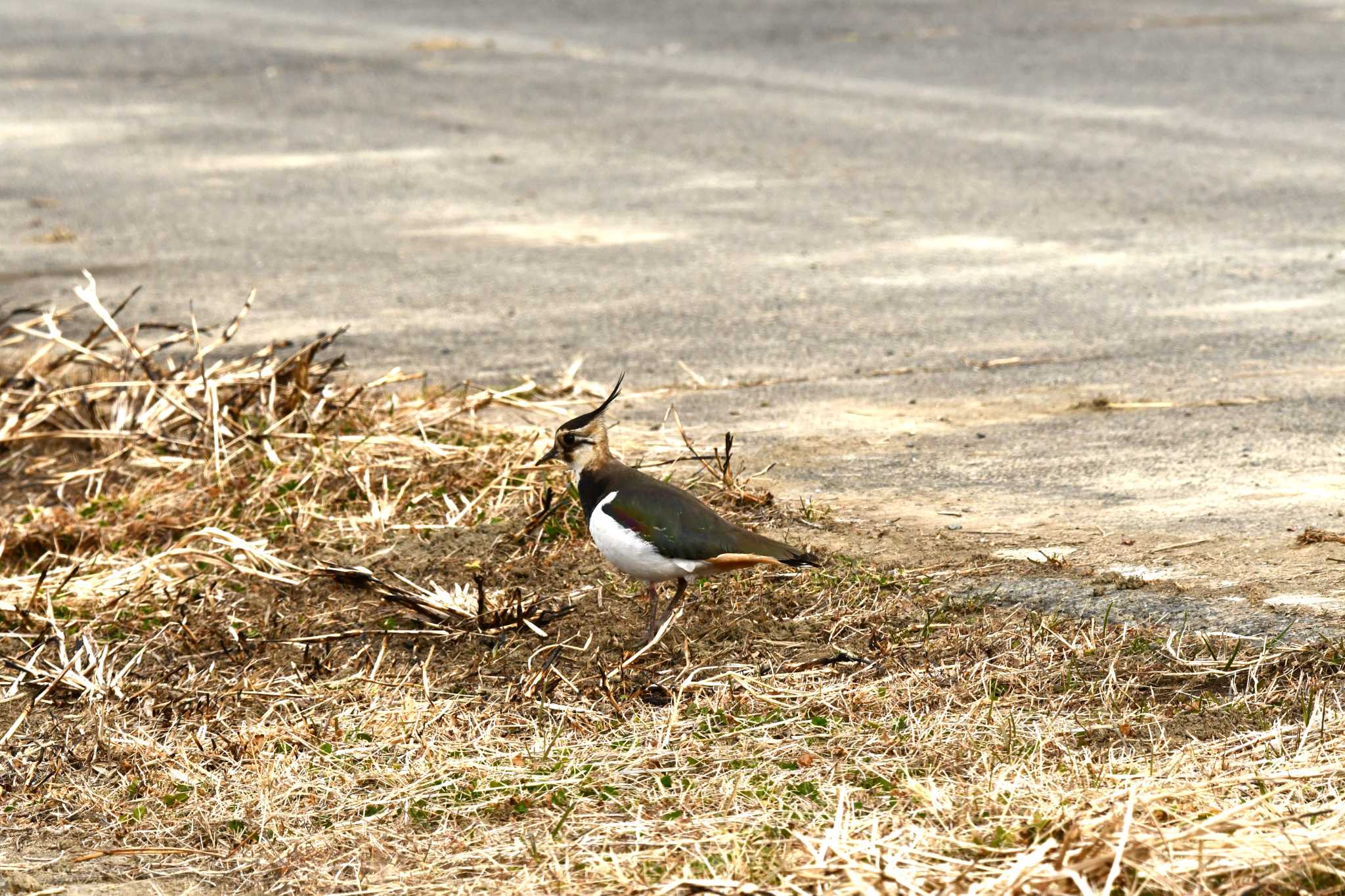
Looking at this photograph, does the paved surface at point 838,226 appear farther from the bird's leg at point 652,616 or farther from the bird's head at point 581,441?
the bird's head at point 581,441

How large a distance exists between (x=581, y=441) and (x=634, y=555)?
46 centimetres

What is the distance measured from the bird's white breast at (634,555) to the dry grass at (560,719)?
0.25 metres

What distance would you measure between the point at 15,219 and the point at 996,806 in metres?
9.27

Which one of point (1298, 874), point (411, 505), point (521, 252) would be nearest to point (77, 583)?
point (411, 505)

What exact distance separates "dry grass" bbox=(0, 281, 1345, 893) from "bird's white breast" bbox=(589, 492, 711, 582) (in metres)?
0.25

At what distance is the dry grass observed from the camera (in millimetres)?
3785

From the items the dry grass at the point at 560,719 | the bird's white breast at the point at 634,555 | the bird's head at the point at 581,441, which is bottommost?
the dry grass at the point at 560,719

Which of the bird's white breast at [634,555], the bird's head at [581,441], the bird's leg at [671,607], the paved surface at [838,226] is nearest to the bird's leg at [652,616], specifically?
the bird's leg at [671,607]

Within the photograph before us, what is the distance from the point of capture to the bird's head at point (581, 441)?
199 inches

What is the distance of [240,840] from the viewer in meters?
4.17

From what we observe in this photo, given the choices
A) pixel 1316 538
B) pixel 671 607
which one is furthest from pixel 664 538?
pixel 1316 538

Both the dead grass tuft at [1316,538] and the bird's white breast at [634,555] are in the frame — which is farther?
the dead grass tuft at [1316,538]

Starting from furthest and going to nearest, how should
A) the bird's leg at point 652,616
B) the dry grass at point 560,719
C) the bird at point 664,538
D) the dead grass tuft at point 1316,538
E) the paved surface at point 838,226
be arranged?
the paved surface at point 838,226 → the dead grass tuft at point 1316,538 → the bird's leg at point 652,616 → the bird at point 664,538 → the dry grass at point 560,719

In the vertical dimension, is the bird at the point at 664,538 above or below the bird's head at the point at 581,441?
below
